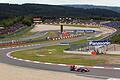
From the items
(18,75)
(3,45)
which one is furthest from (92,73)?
(3,45)

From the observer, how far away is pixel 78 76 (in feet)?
131

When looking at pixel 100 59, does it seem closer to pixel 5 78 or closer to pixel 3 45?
pixel 5 78

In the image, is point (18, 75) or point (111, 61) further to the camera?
point (111, 61)

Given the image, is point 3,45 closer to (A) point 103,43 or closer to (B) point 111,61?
(A) point 103,43

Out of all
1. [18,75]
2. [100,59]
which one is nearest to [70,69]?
[18,75]

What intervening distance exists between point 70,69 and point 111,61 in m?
8.94

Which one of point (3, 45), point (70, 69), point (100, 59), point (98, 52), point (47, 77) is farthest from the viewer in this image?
point (3, 45)

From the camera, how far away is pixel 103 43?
60844 millimetres

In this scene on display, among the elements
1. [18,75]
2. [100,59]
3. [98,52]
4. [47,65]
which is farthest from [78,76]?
[98,52]

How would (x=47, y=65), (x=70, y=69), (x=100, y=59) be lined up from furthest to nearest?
(x=100, y=59) → (x=47, y=65) → (x=70, y=69)

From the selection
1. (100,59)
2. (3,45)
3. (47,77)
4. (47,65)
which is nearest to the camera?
(47,77)

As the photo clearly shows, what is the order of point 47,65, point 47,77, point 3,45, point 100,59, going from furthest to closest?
point 3,45
point 100,59
point 47,65
point 47,77

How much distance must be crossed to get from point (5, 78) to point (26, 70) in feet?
19.5

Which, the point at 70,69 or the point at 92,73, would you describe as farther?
the point at 70,69
